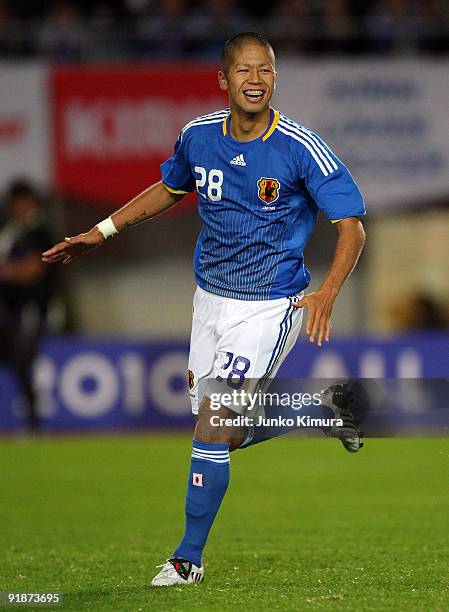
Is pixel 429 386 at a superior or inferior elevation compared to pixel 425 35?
inferior

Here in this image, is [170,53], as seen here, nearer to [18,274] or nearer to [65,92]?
[65,92]

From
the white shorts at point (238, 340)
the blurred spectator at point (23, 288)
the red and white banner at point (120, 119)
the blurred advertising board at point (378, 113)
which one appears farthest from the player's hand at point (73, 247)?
the blurred advertising board at point (378, 113)

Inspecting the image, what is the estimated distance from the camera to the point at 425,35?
13.7 meters

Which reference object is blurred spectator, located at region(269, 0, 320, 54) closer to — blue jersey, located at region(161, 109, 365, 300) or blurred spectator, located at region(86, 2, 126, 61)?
blurred spectator, located at region(86, 2, 126, 61)

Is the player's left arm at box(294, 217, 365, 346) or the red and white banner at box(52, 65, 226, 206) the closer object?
the player's left arm at box(294, 217, 365, 346)

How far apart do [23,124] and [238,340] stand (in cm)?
867

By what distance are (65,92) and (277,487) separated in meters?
6.00

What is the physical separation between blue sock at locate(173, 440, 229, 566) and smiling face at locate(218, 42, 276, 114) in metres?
1.37

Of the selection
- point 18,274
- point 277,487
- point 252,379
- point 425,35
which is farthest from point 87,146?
point 252,379

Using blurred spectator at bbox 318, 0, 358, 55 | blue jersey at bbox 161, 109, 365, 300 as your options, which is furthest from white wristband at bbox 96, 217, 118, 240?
blurred spectator at bbox 318, 0, 358, 55

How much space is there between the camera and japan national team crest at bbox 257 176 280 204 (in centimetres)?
508

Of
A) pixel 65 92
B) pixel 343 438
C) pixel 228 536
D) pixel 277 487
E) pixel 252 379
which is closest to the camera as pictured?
pixel 343 438

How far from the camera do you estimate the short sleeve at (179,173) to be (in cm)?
537

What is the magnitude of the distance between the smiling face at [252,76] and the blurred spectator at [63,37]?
8460 millimetres
